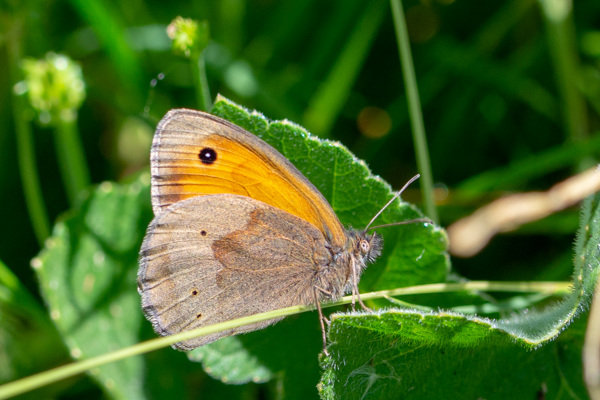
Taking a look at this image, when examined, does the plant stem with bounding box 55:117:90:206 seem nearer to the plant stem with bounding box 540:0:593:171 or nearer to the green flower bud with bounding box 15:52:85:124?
the green flower bud with bounding box 15:52:85:124

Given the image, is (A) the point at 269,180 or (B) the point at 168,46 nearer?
(A) the point at 269,180

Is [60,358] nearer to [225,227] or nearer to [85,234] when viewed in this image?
[85,234]

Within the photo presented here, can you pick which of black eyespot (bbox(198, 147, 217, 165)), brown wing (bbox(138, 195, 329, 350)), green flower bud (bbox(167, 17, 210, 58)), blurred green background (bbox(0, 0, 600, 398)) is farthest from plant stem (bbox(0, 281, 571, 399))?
green flower bud (bbox(167, 17, 210, 58))

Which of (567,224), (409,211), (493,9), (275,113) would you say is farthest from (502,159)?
(409,211)

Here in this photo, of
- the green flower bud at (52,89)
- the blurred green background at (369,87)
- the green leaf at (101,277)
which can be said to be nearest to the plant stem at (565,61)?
the blurred green background at (369,87)

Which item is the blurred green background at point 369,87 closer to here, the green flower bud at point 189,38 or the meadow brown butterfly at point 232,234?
the green flower bud at point 189,38

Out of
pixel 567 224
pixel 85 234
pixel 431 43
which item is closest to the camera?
pixel 85 234
